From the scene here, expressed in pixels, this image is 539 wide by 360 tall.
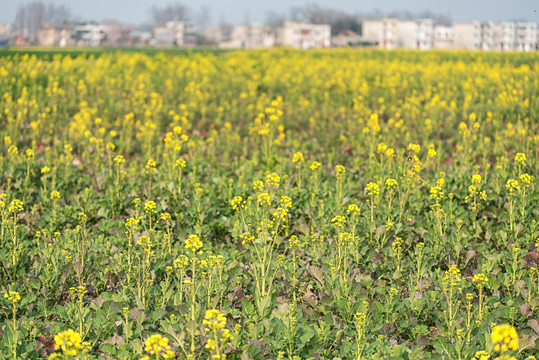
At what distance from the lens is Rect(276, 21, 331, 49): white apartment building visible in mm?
160375

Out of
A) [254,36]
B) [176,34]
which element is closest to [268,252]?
[254,36]

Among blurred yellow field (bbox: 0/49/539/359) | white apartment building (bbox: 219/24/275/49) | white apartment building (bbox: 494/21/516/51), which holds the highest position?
white apartment building (bbox: 219/24/275/49)

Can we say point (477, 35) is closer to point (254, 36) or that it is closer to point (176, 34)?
point (254, 36)

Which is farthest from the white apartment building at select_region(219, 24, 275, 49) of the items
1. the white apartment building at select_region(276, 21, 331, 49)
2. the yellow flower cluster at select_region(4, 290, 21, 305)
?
the yellow flower cluster at select_region(4, 290, 21, 305)

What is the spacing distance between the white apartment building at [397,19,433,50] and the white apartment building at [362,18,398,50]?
147cm

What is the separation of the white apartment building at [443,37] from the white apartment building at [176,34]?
68.1 m

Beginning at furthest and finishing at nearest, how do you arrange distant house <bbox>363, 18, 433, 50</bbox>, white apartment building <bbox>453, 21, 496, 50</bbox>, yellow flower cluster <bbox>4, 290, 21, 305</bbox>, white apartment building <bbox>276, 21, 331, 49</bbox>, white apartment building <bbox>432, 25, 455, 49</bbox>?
white apartment building <bbox>276, 21, 331, 49</bbox>
white apartment building <bbox>432, 25, 455, 49</bbox>
white apartment building <bbox>453, 21, 496, 50</bbox>
distant house <bbox>363, 18, 433, 50</bbox>
yellow flower cluster <bbox>4, 290, 21, 305</bbox>

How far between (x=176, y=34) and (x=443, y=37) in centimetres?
7860

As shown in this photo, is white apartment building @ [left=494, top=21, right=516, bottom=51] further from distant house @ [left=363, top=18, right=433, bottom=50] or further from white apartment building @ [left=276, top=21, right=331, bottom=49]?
white apartment building @ [left=276, top=21, right=331, bottom=49]

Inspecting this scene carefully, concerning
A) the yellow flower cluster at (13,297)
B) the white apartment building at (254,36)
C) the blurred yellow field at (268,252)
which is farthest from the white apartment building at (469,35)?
the yellow flower cluster at (13,297)

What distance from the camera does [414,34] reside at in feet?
486

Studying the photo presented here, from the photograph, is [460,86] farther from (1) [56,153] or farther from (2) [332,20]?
(2) [332,20]

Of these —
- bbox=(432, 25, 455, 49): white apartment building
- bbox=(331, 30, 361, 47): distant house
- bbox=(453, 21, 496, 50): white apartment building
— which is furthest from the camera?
bbox=(432, 25, 455, 49): white apartment building

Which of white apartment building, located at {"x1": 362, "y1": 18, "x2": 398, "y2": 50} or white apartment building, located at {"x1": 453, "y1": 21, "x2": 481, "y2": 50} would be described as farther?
white apartment building, located at {"x1": 453, "y1": 21, "x2": 481, "y2": 50}
